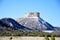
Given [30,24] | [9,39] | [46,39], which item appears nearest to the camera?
[46,39]

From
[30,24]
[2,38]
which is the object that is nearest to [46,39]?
[2,38]

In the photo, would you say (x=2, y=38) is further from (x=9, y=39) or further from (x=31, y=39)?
(x=31, y=39)

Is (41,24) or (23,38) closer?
(23,38)

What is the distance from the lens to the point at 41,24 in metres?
101

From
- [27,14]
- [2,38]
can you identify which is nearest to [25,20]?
[27,14]

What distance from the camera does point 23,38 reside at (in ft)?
91.9

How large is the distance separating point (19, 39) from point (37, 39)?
6.69 ft

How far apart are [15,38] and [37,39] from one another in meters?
2.52

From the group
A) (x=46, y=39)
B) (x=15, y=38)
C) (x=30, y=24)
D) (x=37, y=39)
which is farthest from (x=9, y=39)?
(x=30, y=24)

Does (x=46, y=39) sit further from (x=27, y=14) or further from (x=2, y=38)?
(x=27, y=14)

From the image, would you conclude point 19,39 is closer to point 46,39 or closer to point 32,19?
point 46,39

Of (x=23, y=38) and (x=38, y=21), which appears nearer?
(x=23, y=38)

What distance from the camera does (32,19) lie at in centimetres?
10519

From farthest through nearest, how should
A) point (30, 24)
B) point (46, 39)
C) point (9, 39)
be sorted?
point (30, 24)
point (9, 39)
point (46, 39)
